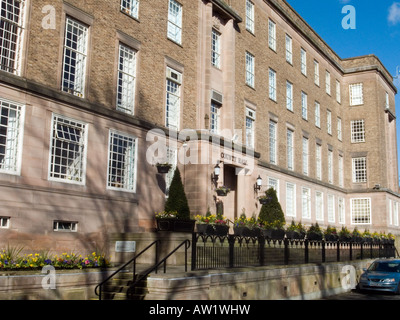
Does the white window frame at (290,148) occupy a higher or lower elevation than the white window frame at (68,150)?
higher

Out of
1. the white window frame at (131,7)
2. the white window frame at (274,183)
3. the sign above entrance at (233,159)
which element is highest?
the white window frame at (131,7)

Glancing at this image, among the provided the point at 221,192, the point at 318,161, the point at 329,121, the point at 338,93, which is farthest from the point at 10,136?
the point at 338,93

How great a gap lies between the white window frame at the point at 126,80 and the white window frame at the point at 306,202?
745 inches

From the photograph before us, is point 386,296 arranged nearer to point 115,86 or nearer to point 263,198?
point 263,198

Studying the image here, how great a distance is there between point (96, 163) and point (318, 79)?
2800 cm

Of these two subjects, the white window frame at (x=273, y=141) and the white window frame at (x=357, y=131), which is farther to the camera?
the white window frame at (x=357, y=131)

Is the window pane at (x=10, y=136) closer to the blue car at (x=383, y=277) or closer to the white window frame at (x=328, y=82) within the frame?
the blue car at (x=383, y=277)

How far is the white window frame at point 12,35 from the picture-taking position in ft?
50.7

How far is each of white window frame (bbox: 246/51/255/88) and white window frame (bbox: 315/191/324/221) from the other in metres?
12.3

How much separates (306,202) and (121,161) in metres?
20.3

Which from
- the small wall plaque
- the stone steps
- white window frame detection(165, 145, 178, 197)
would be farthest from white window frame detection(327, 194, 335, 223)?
the stone steps

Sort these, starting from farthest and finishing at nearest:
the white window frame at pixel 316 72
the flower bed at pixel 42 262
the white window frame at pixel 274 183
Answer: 1. the white window frame at pixel 316 72
2. the white window frame at pixel 274 183
3. the flower bed at pixel 42 262

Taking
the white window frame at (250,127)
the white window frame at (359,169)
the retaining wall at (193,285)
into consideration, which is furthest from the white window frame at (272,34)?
the retaining wall at (193,285)

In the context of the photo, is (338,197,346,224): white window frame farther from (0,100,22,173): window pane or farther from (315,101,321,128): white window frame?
(0,100,22,173): window pane
